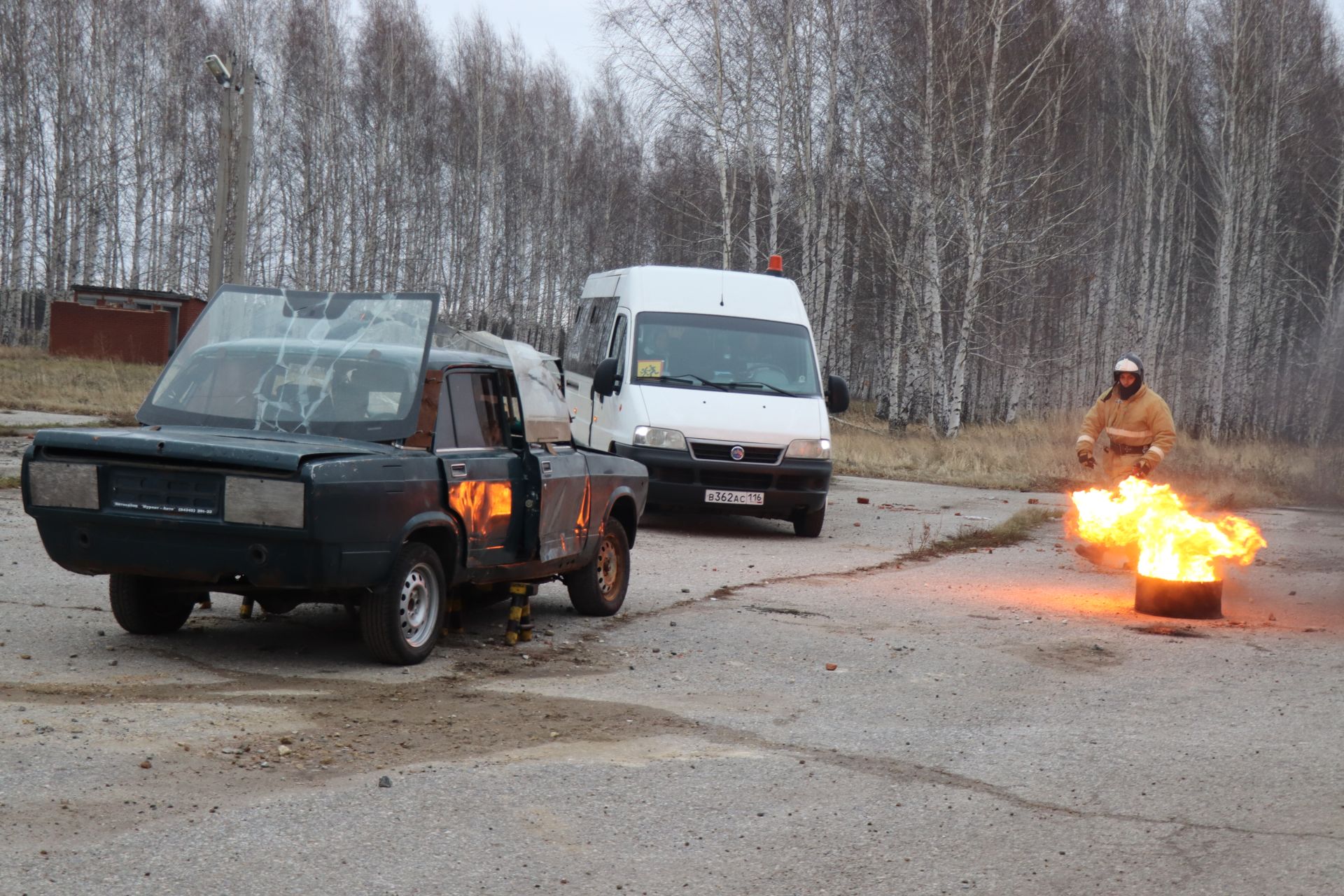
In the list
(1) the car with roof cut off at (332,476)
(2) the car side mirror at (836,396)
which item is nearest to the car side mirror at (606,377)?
(2) the car side mirror at (836,396)

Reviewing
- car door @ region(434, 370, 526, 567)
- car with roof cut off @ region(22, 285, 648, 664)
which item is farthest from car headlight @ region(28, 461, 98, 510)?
car door @ region(434, 370, 526, 567)

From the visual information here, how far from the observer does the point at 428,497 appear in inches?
285

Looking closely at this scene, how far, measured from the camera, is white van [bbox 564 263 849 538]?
1467 centimetres

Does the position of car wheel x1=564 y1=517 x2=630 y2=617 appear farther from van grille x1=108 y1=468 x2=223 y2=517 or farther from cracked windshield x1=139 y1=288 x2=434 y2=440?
van grille x1=108 y1=468 x2=223 y2=517

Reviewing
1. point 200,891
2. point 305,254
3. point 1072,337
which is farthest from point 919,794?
point 305,254

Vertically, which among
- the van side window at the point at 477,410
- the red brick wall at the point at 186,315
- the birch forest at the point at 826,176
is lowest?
the van side window at the point at 477,410

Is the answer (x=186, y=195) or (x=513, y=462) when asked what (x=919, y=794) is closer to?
(x=513, y=462)

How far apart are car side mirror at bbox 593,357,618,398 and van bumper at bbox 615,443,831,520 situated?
785mm

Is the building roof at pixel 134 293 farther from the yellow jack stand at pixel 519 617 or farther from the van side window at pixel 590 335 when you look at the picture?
the yellow jack stand at pixel 519 617

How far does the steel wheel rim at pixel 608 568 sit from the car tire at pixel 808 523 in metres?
5.78

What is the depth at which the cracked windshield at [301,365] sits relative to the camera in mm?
7477

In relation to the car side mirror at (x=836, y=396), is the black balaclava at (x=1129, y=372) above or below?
above

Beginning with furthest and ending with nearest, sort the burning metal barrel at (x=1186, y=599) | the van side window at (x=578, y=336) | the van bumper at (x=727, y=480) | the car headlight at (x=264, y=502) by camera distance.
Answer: the van side window at (x=578, y=336) < the van bumper at (x=727, y=480) < the burning metal barrel at (x=1186, y=599) < the car headlight at (x=264, y=502)

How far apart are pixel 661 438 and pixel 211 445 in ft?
27.1
